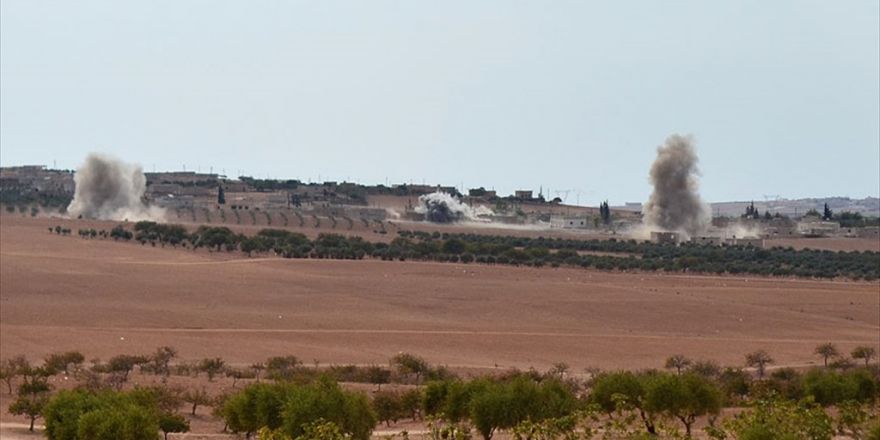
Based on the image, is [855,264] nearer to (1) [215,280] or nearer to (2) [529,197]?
(1) [215,280]

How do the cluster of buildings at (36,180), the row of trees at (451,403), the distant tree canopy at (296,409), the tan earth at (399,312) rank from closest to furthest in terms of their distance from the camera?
1. the row of trees at (451,403)
2. the distant tree canopy at (296,409)
3. the tan earth at (399,312)
4. the cluster of buildings at (36,180)

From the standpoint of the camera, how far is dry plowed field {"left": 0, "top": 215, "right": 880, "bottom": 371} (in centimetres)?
4047

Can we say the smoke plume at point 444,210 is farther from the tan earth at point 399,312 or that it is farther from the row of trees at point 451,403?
the row of trees at point 451,403

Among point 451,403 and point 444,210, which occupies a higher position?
point 444,210

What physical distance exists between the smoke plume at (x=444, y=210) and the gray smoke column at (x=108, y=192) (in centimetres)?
2557

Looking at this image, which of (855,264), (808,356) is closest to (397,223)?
(855,264)

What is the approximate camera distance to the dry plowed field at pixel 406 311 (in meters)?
40.5

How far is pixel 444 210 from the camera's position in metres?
130

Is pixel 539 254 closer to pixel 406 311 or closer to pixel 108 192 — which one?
pixel 406 311

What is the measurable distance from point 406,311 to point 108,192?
71.6 metres

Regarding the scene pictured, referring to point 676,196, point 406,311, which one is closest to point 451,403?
point 406,311

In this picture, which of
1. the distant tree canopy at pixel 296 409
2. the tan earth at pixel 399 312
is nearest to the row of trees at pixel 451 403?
the distant tree canopy at pixel 296 409

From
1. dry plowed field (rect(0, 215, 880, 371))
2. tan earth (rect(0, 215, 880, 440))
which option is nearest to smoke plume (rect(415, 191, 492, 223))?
tan earth (rect(0, 215, 880, 440))

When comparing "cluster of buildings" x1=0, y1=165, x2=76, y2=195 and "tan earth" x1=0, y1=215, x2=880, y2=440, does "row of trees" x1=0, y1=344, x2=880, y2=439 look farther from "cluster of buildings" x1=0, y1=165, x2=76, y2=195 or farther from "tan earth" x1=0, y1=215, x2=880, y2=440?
"cluster of buildings" x1=0, y1=165, x2=76, y2=195
